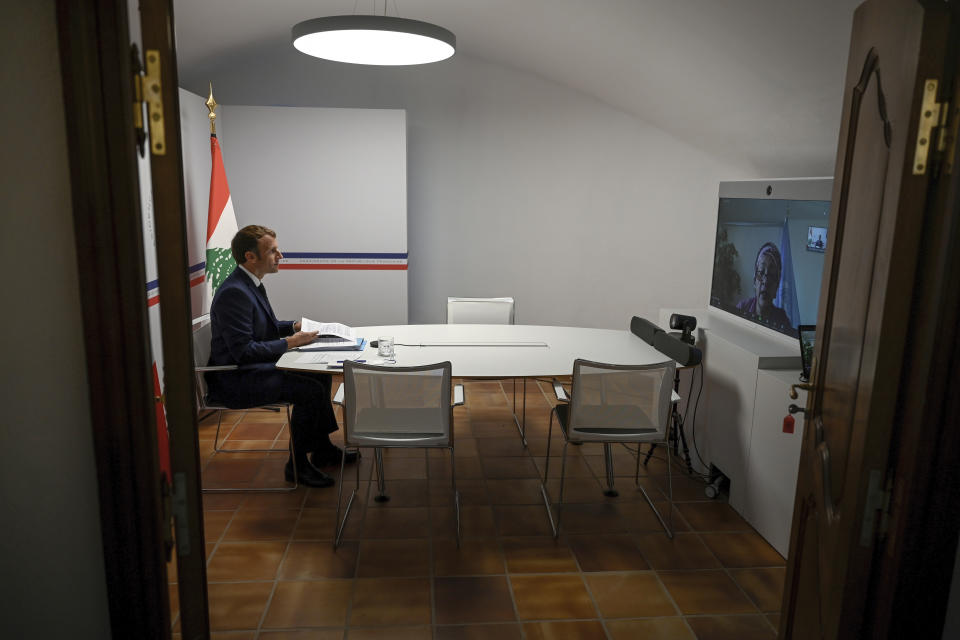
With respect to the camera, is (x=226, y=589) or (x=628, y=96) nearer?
(x=226, y=589)

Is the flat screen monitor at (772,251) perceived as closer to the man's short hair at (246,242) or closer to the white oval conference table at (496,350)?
the white oval conference table at (496,350)

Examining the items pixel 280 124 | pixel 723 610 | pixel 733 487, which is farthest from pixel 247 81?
pixel 723 610

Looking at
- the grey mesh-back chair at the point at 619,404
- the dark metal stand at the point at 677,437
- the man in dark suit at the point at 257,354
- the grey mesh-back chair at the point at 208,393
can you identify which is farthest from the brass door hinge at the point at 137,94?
the dark metal stand at the point at 677,437

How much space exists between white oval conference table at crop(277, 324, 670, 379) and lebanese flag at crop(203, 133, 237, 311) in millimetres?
1349

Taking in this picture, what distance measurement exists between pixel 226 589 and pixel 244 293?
1484mm

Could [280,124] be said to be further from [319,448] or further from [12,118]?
[12,118]

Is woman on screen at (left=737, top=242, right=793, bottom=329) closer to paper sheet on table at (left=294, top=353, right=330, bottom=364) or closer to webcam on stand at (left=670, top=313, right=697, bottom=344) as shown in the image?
webcam on stand at (left=670, top=313, right=697, bottom=344)

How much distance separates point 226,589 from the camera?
2.78 m

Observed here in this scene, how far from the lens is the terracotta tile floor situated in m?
2.61

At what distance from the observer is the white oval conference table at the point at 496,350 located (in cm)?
338

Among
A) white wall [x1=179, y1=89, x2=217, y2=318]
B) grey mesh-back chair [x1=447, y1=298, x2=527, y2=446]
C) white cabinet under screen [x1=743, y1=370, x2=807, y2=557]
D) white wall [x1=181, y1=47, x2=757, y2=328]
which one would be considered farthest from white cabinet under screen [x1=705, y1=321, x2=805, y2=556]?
white wall [x1=179, y1=89, x2=217, y2=318]

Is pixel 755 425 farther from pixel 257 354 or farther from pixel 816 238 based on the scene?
pixel 257 354

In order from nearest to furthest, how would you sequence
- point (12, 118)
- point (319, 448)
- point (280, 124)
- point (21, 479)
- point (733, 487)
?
1. point (12, 118)
2. point (21, 479)
3. point (733, 487)
4. point (319, 448)
5. point (280, 124)

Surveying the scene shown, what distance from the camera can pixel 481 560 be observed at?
3045mm
